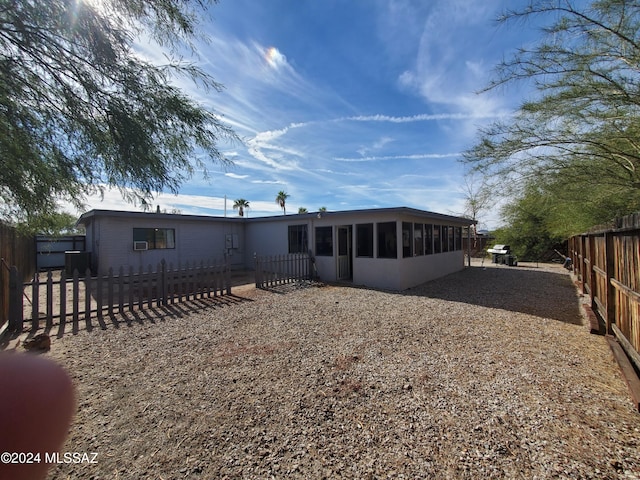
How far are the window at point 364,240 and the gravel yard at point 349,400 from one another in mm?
4274

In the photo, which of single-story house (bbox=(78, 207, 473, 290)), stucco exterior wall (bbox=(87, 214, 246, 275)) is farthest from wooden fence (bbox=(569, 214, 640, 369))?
stucco exterior wall (bbox=(87, 214, 246, 275))

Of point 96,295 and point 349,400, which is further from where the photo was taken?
point 96,295

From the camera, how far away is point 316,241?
36.1ft

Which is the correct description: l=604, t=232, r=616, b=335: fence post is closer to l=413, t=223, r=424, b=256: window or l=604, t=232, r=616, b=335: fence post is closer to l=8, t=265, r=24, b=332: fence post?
l=413, t=223, r=424, b=256: window

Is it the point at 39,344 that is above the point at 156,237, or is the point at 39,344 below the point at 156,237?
below

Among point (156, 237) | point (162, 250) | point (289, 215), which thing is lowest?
point (162, 250)

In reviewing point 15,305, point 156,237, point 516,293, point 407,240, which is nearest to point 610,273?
point 516,293

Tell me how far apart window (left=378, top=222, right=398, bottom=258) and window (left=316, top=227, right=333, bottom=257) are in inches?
77.9

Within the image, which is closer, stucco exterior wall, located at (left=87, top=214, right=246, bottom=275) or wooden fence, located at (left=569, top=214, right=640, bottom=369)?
wooden fence, located at (left=569, top=214, right=640, bottom=369)

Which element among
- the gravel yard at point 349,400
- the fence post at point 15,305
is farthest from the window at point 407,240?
the fence post at point 15,305

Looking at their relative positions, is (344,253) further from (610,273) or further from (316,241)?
(610,273)

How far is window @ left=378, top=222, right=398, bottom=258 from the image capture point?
29.6 ft

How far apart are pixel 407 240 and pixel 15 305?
927 cm

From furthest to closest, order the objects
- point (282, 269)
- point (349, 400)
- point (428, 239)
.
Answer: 1. point (428, 239)
2. point (282, 269)
3. point (349, 400)
